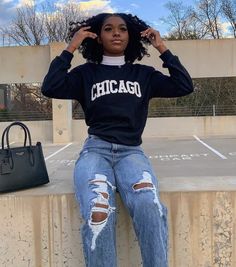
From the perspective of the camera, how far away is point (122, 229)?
241 cm

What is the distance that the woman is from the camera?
6.87ft

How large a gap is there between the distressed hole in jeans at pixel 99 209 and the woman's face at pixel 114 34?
89 centimetres

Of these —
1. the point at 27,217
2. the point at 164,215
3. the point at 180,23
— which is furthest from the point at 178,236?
the point at 180,23

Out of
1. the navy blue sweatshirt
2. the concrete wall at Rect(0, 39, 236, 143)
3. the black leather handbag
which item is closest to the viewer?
the black leather handbag

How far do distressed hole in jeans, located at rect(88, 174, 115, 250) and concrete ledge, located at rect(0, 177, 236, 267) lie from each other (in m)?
0.25

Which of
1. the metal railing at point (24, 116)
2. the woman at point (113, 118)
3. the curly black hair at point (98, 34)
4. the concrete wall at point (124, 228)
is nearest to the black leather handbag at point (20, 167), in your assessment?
the concrete wall at point (124, 228)

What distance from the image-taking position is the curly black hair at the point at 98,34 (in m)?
2.77

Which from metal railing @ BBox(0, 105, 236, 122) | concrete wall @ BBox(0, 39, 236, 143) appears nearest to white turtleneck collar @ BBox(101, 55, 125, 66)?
concrete wall @ BBox(0, 39, 236, 143)

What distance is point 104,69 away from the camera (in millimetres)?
2664

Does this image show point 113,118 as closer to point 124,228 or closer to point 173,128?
point 124,228

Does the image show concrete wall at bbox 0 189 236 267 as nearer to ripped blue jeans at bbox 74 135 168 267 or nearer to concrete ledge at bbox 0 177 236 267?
concrete ledge at bbox 0 177 236 267

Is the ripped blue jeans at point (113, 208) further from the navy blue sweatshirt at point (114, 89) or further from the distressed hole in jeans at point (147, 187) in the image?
the navy blue sweatshirt at point (114, 89)

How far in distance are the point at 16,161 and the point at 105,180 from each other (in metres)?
0.51

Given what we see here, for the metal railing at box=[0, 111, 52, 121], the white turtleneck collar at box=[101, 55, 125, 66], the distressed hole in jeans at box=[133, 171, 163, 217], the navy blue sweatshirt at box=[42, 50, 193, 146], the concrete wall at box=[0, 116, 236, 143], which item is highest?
the white turtleneck collar at box=[101, 55, 125, 66]
